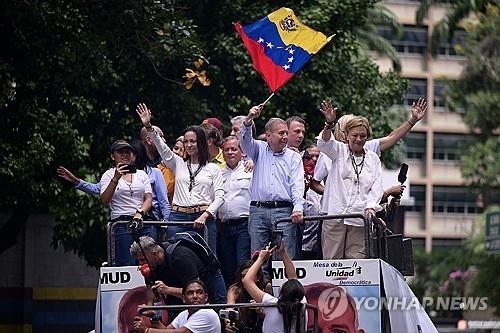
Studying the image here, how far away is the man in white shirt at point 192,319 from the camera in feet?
38.0

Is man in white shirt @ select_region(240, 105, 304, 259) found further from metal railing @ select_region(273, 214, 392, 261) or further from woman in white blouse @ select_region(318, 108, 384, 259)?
woman in white blouse @ select_region(318, 108, 384, 259)

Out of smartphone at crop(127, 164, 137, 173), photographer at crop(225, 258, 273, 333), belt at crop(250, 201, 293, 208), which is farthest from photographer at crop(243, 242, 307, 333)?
smartphone at crop(127, 164, 137, 173)

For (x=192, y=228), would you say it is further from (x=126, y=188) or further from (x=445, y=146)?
(x=445, y=146)

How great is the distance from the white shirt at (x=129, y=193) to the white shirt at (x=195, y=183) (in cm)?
30

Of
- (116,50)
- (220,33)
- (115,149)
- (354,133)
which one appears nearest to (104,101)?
(220,33)

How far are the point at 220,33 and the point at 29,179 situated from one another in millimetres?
4629

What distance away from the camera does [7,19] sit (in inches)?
758

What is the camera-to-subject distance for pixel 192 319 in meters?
11.6

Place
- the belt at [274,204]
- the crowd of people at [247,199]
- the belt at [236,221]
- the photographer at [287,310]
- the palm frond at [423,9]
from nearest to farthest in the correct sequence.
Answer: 1. the photographer at [287,310]
2. the crowd of people at [247,199]
3. the belt at [274,204]
4. the belt at [236,221]
5. the palm frond at [423,9]

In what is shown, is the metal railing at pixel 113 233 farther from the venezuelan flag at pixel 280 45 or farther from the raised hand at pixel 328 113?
the venezuelan flag at pixel 280 45

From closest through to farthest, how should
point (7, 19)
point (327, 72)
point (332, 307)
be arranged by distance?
point (332, 307)
point (7, 19)
point (327, 72)

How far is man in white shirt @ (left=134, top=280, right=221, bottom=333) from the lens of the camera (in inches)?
456

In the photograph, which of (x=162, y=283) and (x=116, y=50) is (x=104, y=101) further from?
(x=162, y=283)

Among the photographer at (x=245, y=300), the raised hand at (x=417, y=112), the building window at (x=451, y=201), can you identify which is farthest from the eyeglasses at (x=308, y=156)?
the building window at (x=451, y=201)
